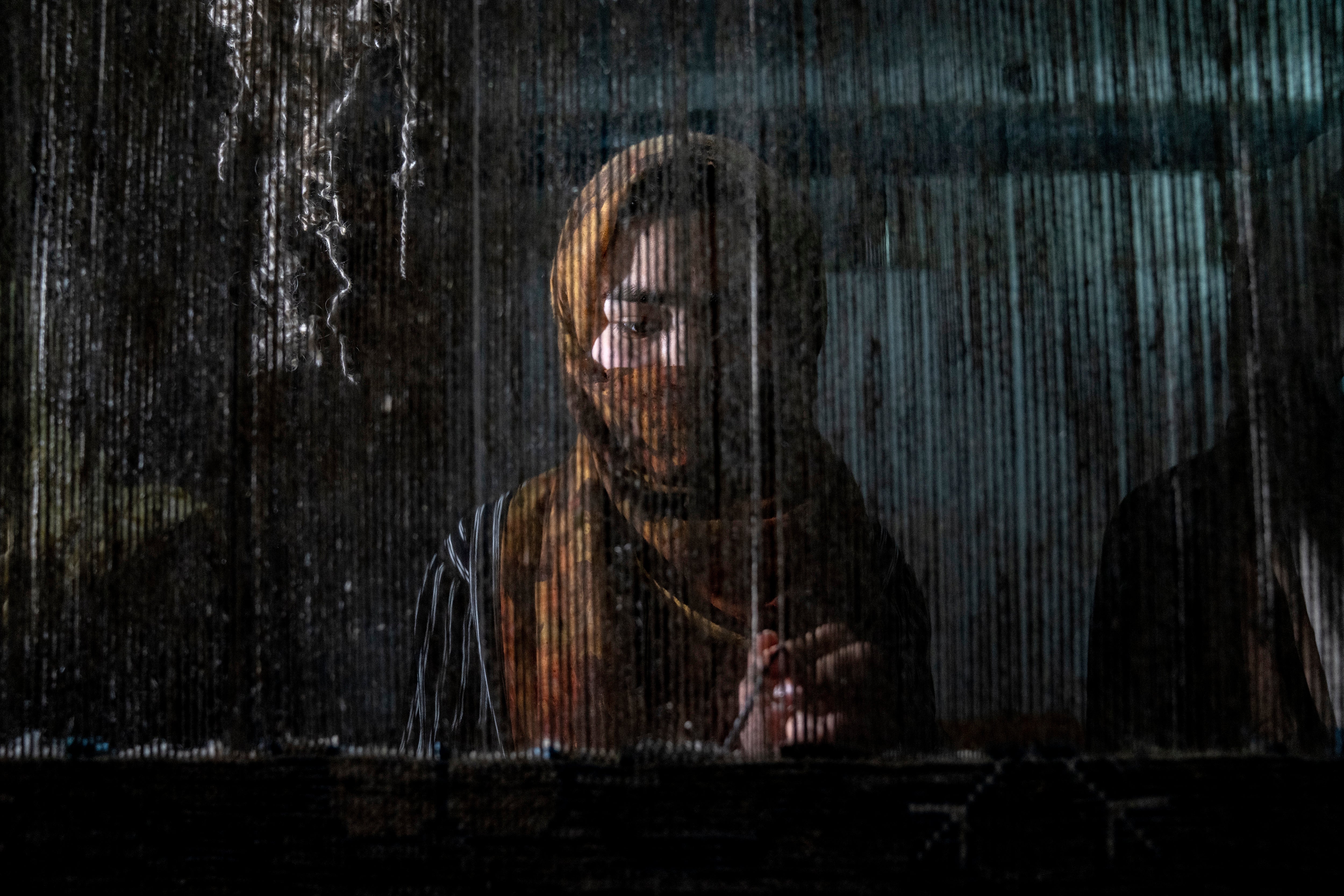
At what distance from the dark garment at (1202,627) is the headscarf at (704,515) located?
117 mm

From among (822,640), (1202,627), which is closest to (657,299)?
(822,640)

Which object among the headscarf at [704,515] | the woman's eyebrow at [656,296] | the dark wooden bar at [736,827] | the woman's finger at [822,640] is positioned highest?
the woman's eyebrow at [656,296]

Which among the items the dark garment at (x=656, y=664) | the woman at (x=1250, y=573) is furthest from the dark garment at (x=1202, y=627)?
the dark garment at (x=656, y=664)

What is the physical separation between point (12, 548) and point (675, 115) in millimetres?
544

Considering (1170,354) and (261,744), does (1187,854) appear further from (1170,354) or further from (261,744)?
(261,744)

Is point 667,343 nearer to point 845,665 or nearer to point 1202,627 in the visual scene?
point 845,665

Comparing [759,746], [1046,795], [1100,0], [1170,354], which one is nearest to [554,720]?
[759,746]

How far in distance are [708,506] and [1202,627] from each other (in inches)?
12.3

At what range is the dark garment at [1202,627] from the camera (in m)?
0.62

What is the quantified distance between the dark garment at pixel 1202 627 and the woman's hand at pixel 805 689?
0.14 m

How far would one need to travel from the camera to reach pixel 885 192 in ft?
2.15

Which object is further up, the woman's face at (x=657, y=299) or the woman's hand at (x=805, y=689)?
the woman's face at (x=657, y=299)

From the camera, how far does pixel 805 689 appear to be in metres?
0.63

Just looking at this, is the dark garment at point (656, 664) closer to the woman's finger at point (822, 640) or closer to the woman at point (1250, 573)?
the woman's finger at point (822, 640)
